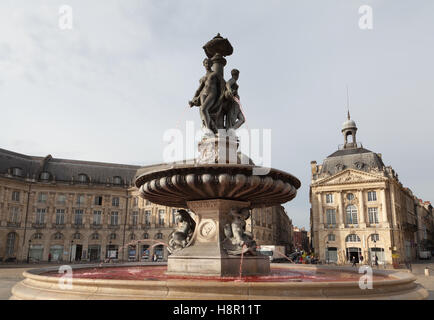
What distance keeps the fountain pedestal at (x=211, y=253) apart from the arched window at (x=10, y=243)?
5134 centimetres

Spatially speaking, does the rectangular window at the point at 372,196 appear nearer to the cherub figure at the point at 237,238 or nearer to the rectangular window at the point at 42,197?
the cherub figure at the point at 237,238

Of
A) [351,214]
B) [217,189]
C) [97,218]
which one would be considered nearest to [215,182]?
[217,189]

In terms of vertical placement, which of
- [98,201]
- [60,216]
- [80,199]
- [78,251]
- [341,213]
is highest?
[80,199]

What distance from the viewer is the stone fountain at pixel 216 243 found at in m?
5.78

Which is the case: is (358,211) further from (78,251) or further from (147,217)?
(78,251)

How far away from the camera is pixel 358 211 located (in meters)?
54.4

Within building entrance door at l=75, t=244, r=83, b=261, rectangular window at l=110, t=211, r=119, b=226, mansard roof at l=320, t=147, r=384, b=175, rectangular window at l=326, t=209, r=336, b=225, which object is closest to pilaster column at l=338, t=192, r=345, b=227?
rectangular window at l=326, t=209, r=336, b=225

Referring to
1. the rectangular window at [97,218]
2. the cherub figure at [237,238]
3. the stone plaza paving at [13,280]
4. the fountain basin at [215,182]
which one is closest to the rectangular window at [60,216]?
the rectangular window at [97,218]

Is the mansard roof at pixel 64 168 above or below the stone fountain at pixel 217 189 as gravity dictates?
above

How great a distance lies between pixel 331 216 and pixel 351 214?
10.2 ft

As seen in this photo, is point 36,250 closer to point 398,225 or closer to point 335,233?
point 335,233

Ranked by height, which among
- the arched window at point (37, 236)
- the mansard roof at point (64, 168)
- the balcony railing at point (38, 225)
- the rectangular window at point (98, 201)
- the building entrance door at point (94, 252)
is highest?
the mansard roof at point (64, 168)
